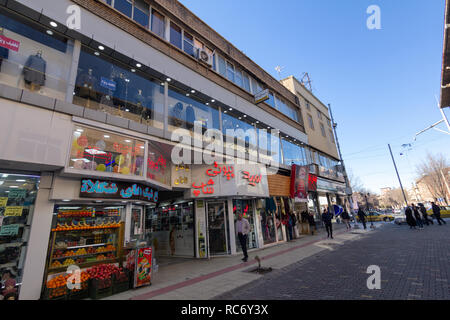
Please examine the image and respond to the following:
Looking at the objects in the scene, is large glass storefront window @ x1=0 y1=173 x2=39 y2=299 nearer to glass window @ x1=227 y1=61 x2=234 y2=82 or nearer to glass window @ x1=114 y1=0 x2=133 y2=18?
glass window @ x1=114 y1=0 x2=133 y2=18

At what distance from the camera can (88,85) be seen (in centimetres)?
Result: 750

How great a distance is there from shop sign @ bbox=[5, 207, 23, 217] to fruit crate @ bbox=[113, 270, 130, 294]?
319 cm

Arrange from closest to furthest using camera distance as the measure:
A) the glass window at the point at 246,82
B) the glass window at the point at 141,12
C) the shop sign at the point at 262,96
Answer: the glass window at the point at 141,12, the shop sign at the point at 262,96, the glass window at the point at 246,82

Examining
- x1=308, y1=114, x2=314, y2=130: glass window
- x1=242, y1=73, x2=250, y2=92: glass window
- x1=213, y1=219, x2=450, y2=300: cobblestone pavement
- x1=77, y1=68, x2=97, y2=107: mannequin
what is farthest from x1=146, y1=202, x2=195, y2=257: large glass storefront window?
x1=308, y1=114, x2=314, y2=130: glass window

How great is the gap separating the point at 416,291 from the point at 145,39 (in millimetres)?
13025

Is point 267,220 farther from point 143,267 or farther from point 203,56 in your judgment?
point 203,56

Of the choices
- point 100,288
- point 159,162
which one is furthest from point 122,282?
point 159,162

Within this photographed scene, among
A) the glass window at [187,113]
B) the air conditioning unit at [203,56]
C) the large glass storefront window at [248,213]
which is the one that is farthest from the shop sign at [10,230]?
the air conditioning unit at [203,56]

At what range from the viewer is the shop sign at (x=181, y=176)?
1040 centimetres

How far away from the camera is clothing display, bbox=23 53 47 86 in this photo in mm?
6175

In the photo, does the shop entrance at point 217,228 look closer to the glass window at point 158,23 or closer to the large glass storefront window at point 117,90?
the large glass storefront window at point 117,90

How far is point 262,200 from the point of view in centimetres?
1423

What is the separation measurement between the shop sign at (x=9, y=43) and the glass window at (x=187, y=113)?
5400mm
